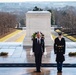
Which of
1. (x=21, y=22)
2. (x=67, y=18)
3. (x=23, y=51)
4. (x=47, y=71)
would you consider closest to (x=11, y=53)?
(x=23, y=51)

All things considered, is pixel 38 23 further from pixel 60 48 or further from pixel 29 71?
pixel 60 48

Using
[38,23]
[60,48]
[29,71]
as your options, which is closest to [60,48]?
[60,48]

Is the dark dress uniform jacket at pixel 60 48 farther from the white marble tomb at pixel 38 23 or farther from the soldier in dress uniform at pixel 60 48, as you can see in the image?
the white marble tomb at pixel 38 23

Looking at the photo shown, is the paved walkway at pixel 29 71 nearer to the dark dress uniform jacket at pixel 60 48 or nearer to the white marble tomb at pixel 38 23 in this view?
the dark dress uniform jacket at pixel 60 48

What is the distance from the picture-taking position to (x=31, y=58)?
39.7ft

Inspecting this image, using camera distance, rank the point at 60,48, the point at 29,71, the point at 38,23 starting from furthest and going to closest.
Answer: the point at 38,23 → the point at 29,71 → the point at 60,48

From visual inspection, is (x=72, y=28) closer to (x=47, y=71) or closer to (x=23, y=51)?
(x=23, y=51)

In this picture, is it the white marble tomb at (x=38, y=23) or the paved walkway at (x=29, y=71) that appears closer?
the paved walkway at (x=29, y=71)

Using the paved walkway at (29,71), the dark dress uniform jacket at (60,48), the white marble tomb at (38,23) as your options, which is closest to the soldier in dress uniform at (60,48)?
the dark dress uniform jacket at (60,48)

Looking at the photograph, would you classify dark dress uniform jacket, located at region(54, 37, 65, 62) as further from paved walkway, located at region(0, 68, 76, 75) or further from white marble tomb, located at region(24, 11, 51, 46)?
white marble tomb, located at region(24, 11, 51, 46)

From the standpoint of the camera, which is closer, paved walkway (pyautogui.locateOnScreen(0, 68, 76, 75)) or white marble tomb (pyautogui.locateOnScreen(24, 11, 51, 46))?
paved walkway (pyautogui.locateOnScreen(0, 68, 76, 75))

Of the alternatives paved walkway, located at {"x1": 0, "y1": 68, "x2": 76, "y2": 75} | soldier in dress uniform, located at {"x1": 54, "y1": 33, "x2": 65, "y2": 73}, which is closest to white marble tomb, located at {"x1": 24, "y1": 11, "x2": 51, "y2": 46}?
paved walkway, located at {"x1": 0, "y1": 68, "x2": 76, "y2": 75}

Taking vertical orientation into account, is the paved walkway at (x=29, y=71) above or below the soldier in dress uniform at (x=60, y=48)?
below

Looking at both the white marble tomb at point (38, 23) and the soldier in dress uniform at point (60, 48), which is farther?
the white marble tomb at point (38, 23)
